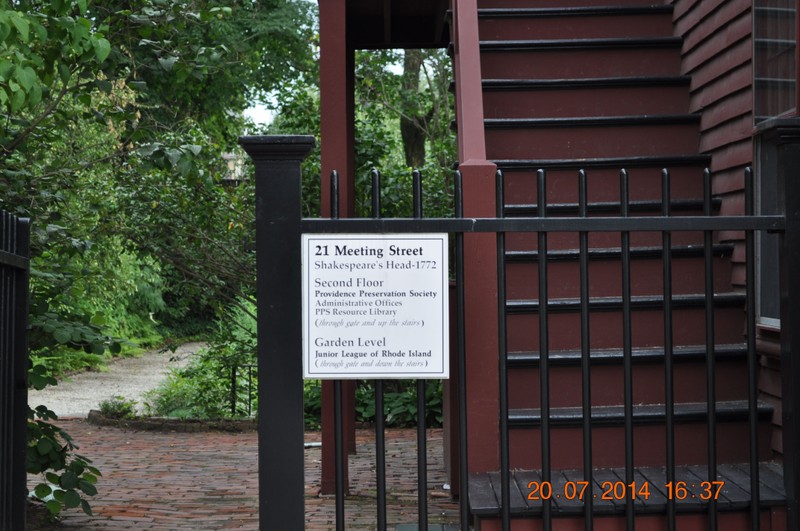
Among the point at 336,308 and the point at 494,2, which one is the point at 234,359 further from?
the point at 336,308

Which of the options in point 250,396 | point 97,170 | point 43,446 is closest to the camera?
point 43,446

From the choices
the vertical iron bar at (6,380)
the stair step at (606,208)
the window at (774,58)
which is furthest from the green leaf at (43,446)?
the window at (774,58)

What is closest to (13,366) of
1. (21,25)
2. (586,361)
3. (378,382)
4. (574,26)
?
(21,25)

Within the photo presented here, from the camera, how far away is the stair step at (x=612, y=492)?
380 centimetres

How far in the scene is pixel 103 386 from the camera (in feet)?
52.3

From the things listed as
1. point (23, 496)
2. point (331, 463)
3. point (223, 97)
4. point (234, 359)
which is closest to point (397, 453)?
point (331, 463)

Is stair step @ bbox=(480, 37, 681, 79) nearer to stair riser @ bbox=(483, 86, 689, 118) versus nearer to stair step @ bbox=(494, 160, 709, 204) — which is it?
stair riser @ bbox=(483, 86, 689, 118)

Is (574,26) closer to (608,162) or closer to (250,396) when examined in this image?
(608,162)

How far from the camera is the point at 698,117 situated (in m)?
5.84

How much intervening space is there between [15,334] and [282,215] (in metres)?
1.29

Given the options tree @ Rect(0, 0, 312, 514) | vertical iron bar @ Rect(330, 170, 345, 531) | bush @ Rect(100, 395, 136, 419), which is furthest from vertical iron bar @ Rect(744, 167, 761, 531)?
bush @ Rect(100, 395, 136, 419)

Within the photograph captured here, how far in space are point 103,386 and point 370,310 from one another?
44.7 feet

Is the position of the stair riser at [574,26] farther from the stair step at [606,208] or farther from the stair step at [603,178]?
the stair step at [606,208]

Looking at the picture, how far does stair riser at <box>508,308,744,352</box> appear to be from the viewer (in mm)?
4992
